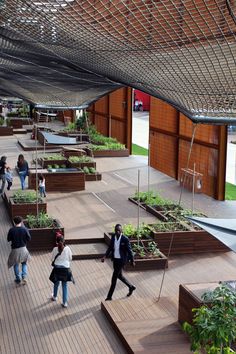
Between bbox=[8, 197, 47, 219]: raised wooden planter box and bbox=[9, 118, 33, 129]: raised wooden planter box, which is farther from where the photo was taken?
bbox=[9, 118, 33, 129]: raised wooden planter box

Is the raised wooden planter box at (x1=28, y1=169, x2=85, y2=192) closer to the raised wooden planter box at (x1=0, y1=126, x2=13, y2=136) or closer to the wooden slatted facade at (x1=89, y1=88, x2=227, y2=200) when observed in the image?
the wooden slatted facade at (x1=89, y1=88, x2=227, y2=200)

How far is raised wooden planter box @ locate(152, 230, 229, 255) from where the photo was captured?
14.2 meters

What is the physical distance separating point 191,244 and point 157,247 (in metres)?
0.80

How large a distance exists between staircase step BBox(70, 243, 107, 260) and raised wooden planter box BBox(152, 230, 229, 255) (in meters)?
1.25

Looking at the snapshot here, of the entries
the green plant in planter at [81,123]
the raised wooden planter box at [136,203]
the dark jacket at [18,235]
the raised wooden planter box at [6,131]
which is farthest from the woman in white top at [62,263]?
the raised wooden planter box at [6,131]

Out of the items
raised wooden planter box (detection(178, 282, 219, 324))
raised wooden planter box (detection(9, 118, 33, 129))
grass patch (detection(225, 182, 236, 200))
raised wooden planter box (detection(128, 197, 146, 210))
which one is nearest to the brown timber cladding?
grass patch (detection(225, 182, 236, 200))

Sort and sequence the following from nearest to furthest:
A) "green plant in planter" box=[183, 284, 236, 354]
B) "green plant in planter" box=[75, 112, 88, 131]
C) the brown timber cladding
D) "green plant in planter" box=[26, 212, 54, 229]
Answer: "green plant in planter" box=[183, 284, 236, 354] < "green plant in planter" box=[26, 212, 54, 229] < the brown timber cladding < "green plant in planter" box=[75, 112, 88, 131]

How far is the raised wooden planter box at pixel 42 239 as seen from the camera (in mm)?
14422

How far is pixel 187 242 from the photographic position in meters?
14.3

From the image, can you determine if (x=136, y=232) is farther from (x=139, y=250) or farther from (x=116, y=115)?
(x=116, y=115)

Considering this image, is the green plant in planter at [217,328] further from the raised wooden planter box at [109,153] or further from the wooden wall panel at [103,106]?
the wooden wall panel at [103,106]

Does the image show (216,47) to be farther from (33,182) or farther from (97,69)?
(33,182)

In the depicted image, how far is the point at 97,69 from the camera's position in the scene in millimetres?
12000

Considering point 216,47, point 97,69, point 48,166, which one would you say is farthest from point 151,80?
point 48,166
